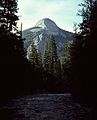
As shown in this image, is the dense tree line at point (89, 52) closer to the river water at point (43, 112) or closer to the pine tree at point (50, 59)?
the river water at point (43, 112)

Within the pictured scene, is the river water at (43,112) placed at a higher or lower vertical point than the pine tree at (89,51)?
lower

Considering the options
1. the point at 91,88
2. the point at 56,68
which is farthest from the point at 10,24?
the point at 56,68

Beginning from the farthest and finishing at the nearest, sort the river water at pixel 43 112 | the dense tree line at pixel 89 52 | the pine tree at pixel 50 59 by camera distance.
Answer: the pine tree at pixel 50 59
the dense tree line at pixel 89 52
the river water at pixel 43 112

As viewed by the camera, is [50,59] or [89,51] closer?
[89,51]

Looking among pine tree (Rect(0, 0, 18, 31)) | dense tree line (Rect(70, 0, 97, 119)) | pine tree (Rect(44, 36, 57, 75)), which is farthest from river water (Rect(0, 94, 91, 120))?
pine tree (Rect(44, 36, 57, 75))

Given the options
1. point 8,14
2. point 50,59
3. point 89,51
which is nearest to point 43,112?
point 89,51

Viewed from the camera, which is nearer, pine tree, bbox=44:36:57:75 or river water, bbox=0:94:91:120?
river water, bbox=0:94:91:120

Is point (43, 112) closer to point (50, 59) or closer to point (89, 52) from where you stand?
point (89, 52)

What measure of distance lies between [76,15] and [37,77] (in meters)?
49.0

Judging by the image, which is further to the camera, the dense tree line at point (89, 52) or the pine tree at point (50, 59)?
the pine tree at point (50, 59)

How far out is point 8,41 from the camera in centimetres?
3931

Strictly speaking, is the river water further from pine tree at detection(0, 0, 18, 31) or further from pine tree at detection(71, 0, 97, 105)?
pine tree at detection(0, 0, 18, 31)

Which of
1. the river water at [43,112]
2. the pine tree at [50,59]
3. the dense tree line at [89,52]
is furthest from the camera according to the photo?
the pine tree at [50,59]

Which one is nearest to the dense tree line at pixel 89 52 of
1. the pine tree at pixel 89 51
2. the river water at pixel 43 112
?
the pine tree at pixel 89 51
